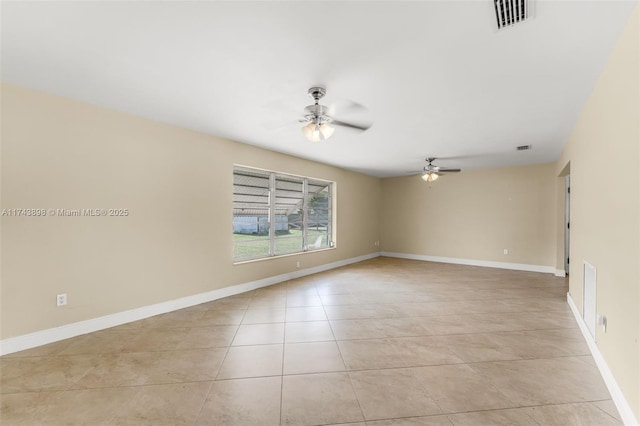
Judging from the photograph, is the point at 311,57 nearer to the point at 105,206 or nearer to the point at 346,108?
the point at 346,108

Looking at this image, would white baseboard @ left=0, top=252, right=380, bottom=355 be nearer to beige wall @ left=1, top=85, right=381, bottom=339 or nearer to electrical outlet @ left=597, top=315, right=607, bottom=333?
beige wall @ left=1, top=85, right=381, bottom=339

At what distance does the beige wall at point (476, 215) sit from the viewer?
21.4 feet

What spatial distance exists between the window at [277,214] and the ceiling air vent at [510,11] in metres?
4.09

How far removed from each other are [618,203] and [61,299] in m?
5.13

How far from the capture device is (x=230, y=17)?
1755mm

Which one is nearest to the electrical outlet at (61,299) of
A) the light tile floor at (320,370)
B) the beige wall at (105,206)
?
the beige wall at (105,206)

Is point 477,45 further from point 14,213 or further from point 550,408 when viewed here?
point 14,213

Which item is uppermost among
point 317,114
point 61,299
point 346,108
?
point 346,108

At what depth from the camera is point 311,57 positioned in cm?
218

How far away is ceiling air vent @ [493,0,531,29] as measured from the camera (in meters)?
1.62

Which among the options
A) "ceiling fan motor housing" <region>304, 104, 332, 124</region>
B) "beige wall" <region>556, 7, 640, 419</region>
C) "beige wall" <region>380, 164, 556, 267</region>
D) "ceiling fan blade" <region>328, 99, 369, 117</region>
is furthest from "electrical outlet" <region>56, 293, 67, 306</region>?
"beige wall" <region>380, 164, 556, 267</region>

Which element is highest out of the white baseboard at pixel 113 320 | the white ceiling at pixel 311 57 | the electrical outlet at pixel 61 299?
the white ceiling at pixel 311 57

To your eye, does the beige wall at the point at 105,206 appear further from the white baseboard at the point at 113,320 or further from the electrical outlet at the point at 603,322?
the electrical outlet at the point at 603,322

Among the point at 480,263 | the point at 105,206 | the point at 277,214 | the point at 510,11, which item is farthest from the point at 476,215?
the point at 105,206
